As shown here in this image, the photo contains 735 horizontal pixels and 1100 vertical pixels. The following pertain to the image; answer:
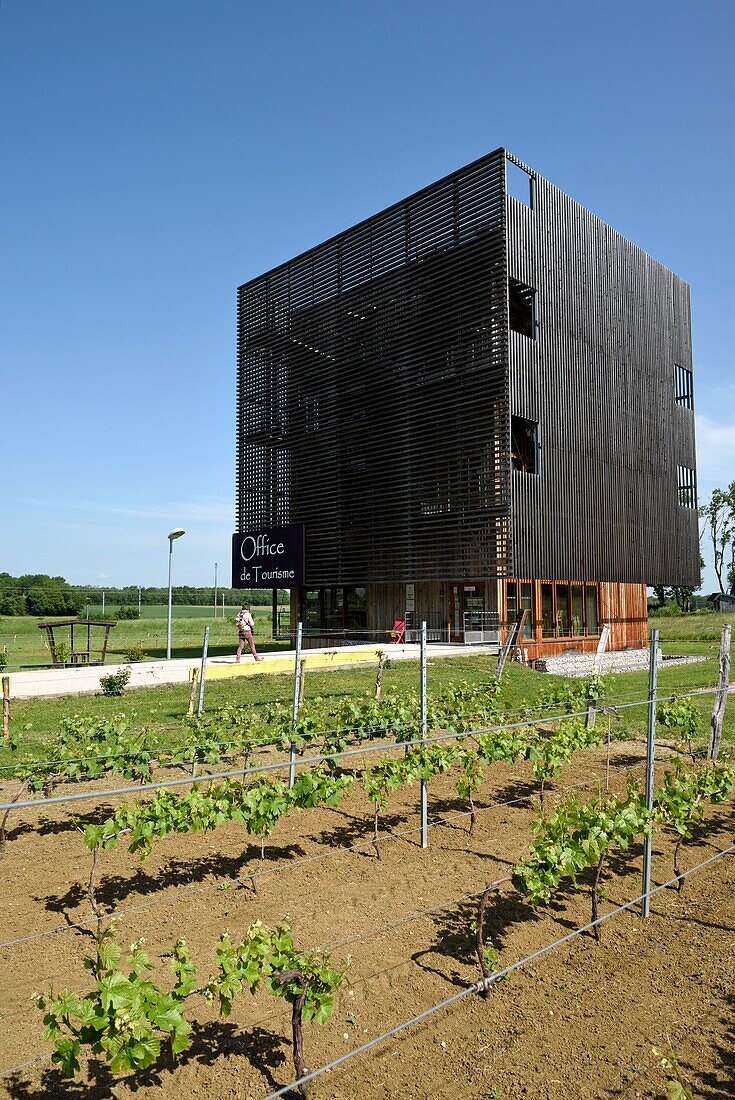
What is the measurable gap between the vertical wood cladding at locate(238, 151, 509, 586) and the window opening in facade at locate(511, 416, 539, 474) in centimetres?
149

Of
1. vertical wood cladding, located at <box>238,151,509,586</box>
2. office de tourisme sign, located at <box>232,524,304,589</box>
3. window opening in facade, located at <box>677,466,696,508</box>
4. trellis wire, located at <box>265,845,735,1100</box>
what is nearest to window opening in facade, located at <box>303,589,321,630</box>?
office de tourisme sign, located at <box>232,524,304,589</box>

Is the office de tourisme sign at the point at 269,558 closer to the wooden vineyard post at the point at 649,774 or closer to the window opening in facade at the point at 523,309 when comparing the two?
the window opening in facade at the point at 523,309

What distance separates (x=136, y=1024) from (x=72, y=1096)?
771 mm

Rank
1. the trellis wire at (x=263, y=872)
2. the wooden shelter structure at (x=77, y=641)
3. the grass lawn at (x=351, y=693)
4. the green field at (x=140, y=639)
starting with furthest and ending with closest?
1. the green field at (x=140, y=639)
2. the wooden shelter structure at (x=77, y=641)
3. the grass lawn at (x=351, y=693)
4. the trellis wire at (x=263, y=872)

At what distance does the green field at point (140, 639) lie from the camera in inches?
1164

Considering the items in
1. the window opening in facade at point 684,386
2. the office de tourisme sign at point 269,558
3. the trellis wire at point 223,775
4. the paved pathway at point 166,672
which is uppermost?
the window opening in facade at point 684,386

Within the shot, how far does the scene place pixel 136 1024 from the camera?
2.86 m

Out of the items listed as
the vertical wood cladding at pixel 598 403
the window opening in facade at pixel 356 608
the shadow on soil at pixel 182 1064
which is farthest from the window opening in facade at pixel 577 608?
the shadow on soil at pixel 182 1064

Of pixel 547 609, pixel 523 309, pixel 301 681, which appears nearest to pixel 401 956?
pixel 301 681

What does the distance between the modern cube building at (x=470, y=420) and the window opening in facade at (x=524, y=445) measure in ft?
0.19

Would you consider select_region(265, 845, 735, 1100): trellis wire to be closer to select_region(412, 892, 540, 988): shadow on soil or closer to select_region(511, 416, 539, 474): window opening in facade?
select_region(412, 892, 540, 988): shadow on soil

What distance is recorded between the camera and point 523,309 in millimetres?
24625

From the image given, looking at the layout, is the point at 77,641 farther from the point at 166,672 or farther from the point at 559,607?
the point at 559,607

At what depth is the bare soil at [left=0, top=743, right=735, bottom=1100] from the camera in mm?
3359
